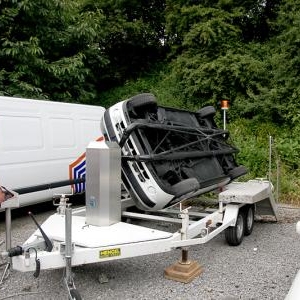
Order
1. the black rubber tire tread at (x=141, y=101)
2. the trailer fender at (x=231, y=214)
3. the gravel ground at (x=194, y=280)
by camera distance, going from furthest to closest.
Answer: the trailer fender at (x=231, y=214) < the black rubber tire tread at (x=141, y=101) < the gravel ground at (x=194, y=280)

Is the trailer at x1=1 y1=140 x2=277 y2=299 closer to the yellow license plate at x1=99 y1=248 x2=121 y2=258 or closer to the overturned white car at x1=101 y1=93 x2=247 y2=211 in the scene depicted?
the yellow license plate at x1=99 y1=248 x2=121 y2=258

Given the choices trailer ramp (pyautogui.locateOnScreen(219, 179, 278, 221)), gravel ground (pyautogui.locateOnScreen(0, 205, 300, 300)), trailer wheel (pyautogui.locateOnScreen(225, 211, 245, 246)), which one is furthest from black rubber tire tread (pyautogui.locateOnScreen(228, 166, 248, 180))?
gravel ground (pyautogui.locateOnScreen(0, 205, 300, 300))

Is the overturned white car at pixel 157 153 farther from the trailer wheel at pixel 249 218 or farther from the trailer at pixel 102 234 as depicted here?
the trailer wheel at pixel 249 218

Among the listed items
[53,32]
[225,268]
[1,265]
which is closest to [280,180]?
[225,268]

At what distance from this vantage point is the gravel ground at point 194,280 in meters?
4.44

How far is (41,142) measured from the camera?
7.91 metres

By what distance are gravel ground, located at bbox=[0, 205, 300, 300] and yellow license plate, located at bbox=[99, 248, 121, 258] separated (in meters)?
0.53

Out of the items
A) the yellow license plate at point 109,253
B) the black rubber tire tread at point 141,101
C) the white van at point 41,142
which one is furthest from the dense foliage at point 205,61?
the yellow license plate at point 109,253

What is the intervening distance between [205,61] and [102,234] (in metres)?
10.6

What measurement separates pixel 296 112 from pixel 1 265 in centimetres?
950

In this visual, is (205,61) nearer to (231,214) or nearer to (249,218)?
(249,218)

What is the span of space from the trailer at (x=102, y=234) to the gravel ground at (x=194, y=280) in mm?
252

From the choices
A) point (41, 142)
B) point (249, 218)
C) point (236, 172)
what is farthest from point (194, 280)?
point (41, 142)

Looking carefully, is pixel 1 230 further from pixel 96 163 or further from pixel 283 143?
pixel 283 143
